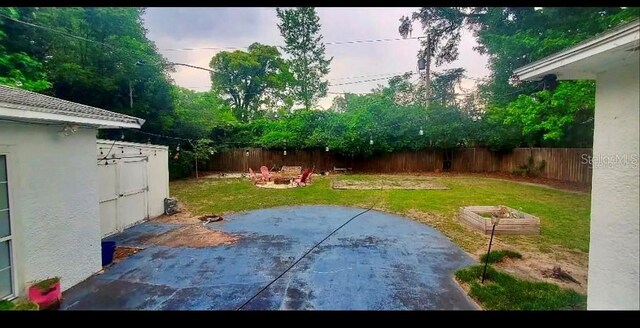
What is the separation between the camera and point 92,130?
4.61m

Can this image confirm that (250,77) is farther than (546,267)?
Yes

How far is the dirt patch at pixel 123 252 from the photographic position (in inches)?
199

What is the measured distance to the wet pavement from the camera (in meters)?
3.48

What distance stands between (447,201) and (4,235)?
9.99 metres

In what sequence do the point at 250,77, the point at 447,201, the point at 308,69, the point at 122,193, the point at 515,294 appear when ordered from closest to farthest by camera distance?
the point at 515,294 < the point at 122,193 < the point at 447,201 < the point at 308,69 < the point at 250,77

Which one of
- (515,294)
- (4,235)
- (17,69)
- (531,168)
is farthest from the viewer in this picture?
(531,168)

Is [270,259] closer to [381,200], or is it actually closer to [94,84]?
[381,200]

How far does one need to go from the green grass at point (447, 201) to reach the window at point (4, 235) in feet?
17.4

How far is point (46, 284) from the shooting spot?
3.45m

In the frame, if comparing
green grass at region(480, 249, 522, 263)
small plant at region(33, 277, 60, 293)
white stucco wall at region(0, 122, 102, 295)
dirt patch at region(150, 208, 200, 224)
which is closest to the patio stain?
Answer: dirt patch at region(150, 208, 200, 224)

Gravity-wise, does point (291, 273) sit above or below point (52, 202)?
below

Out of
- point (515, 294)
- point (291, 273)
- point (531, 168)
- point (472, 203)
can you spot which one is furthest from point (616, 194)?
point (531, 168)

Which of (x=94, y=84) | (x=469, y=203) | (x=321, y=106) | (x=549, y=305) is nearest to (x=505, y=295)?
(x=549, y=305)

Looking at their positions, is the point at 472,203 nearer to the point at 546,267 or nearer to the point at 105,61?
the point at 546,267
